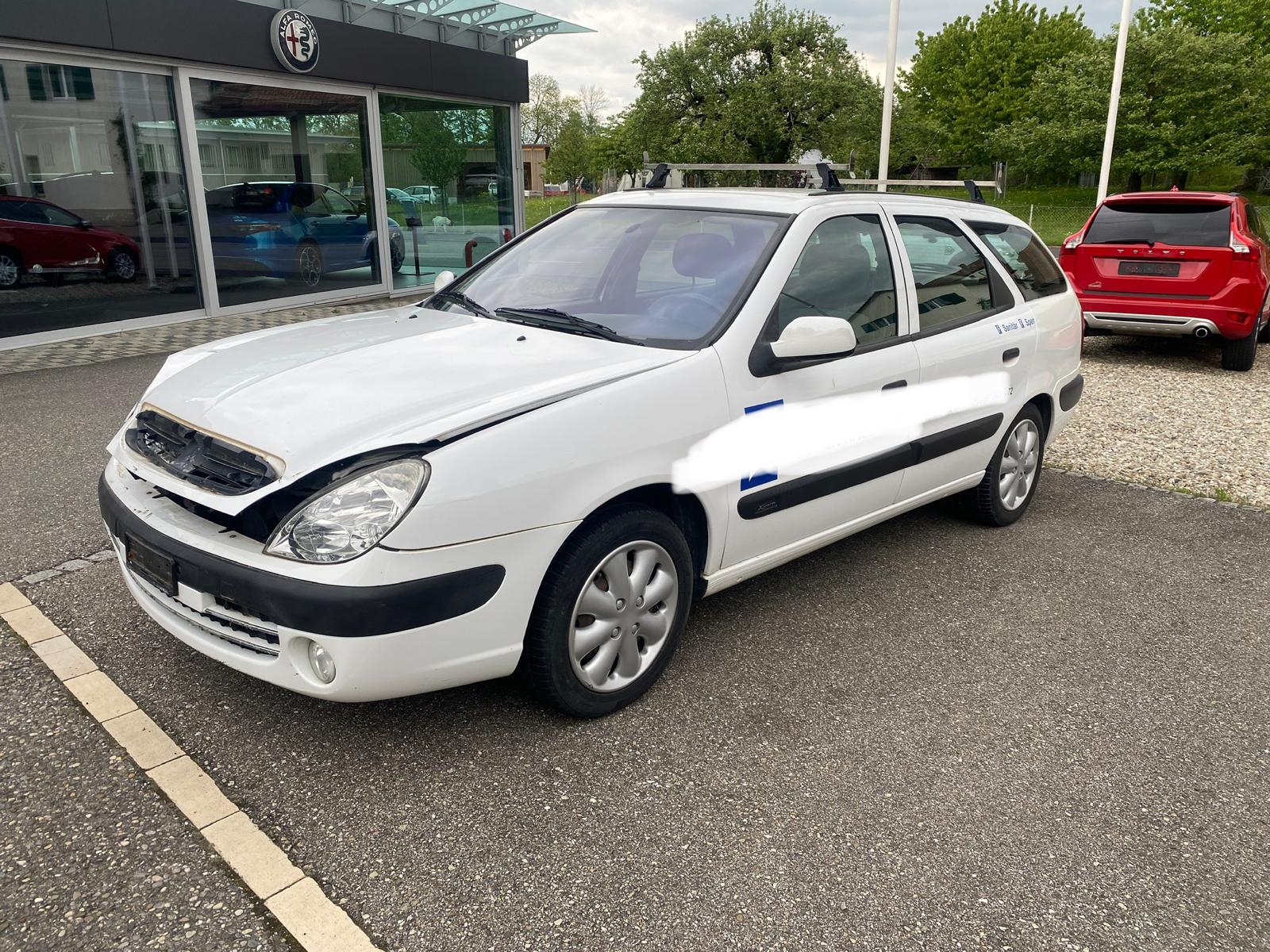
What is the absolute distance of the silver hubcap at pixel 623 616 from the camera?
2951 mm

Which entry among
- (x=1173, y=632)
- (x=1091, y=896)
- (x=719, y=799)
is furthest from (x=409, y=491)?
(x=1173, y=632)

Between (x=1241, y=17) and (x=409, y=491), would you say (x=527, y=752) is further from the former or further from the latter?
(x=1241, y=17)

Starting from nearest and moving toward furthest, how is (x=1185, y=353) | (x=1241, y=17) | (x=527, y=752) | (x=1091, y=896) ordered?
1. (x=1091, y=896)
2. (x=527, y=752)
3. (x=1185, y=353)
4. (x=1241, y=17)

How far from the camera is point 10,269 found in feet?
32.5

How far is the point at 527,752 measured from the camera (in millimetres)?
2932

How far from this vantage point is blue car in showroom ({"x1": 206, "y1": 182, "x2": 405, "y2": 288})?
39.7 ft

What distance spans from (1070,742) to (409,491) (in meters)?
2.22

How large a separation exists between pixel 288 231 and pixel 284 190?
54 centimetres

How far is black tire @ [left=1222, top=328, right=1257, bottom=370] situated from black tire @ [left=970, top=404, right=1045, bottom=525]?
5754 millimetres

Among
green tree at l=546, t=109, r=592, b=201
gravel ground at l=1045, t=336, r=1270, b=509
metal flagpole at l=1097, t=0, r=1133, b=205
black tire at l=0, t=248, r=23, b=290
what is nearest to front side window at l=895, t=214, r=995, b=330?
gravel ground at l=1045, t=336, r=1270, b=509

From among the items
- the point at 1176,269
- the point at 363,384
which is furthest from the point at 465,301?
the point at 1176,269

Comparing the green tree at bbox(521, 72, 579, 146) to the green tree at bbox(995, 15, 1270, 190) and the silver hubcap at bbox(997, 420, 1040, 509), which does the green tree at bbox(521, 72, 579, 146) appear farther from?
the silver hubcap at bbox(997, 420, 1040, 509)

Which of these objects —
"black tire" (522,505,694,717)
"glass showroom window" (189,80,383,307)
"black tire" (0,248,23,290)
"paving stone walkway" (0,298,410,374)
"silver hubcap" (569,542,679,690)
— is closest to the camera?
"black tire" (522,505,694,717)

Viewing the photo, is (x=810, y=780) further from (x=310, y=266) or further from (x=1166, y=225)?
(x=310, y=266)
